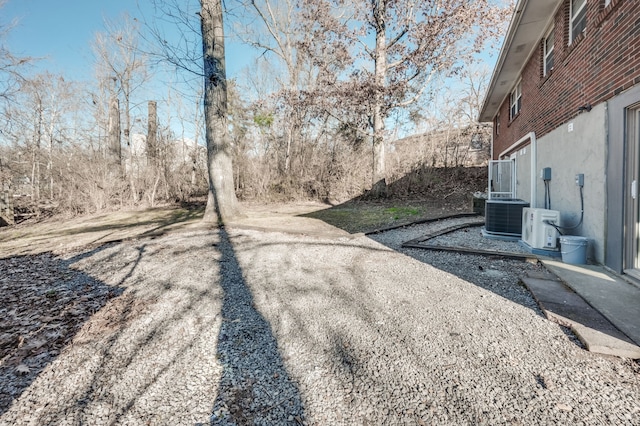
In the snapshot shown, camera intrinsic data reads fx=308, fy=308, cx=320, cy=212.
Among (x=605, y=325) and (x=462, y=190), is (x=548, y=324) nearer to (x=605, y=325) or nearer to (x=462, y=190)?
(x=605, y=325)

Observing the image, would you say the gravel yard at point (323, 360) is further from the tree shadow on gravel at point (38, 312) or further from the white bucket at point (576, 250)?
the white bucket at point (576, 250)

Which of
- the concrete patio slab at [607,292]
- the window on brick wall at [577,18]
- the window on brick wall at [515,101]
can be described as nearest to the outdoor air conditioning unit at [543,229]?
the concrete patio slab at [607,292]

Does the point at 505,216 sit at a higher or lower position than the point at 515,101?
lower

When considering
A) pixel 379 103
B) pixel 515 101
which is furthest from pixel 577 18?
pixel 379 103

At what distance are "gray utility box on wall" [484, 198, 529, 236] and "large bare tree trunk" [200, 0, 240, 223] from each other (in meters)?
6.01

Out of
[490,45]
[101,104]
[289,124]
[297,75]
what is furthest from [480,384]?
[101,104]

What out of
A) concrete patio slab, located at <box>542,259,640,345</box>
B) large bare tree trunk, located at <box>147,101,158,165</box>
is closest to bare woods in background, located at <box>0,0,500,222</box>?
large bare tree trunk, located at <box>147,101,158,165</box>

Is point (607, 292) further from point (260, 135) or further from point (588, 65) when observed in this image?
point (260, 135)

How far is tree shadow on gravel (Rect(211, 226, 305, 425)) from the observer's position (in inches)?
Answer: 62.4

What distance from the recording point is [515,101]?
30.6ft

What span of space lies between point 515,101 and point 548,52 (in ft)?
9.86

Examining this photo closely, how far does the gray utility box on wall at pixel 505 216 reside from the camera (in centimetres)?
584

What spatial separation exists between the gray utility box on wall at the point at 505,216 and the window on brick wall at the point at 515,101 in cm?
418

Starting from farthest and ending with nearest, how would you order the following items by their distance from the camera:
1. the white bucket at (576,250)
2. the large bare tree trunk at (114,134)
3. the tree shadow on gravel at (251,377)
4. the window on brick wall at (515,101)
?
the large bare tree trunk at (114,134) → the window on brick wall at (515,101) → the white bucket at (576,250) → the tree shadow on gravel at (251,377)
